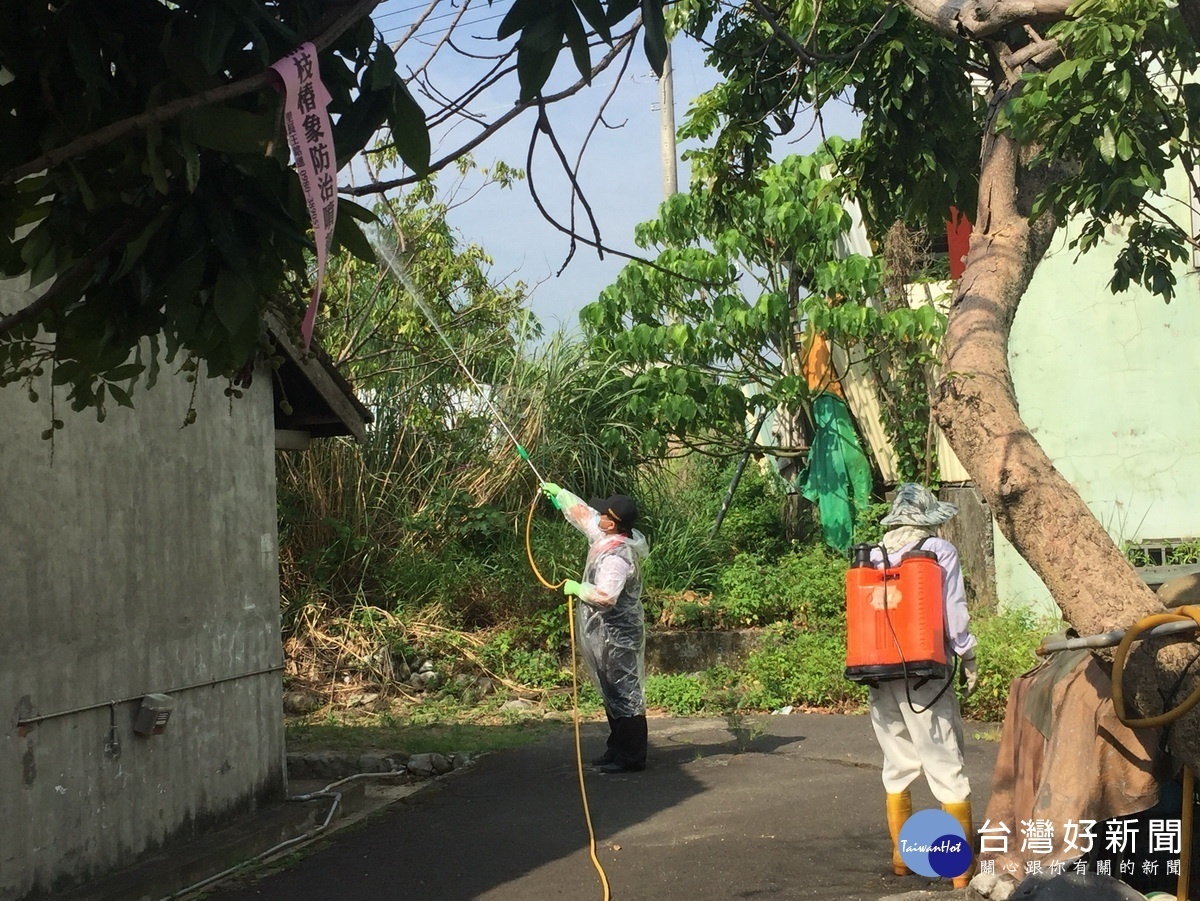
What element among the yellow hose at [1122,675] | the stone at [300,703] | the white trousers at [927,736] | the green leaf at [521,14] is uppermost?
the green leaf at [521,14]

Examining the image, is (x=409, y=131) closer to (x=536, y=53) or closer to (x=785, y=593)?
(x=536, y=53)

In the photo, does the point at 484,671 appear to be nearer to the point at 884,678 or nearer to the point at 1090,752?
the point at 884,678

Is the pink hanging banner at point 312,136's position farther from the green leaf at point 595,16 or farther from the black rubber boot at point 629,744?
the black rubber boot at point 629,744

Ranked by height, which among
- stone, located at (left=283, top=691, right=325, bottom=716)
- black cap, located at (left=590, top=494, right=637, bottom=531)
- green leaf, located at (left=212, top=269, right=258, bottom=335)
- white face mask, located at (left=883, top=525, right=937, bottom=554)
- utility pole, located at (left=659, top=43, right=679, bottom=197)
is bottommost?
stone, located at (left=283, top=691, right=325, bottom=716)

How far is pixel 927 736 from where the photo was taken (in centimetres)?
630

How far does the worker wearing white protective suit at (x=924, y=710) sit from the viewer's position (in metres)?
6.29

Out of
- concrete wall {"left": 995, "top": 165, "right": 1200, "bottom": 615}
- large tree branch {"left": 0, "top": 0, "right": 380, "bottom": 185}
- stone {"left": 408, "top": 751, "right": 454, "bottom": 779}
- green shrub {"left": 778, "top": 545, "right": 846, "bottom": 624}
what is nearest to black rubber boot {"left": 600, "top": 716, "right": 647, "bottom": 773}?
stone {"left": 408, "top": 751, "right": 454, "bottom": 779}

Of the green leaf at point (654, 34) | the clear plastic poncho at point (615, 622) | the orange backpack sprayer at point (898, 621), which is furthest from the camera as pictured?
the clear plastic poncho at point (615, 622)

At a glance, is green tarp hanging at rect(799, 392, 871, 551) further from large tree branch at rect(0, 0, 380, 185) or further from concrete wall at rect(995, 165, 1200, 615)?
large tree branch at rect(0, 0, 380, 185)

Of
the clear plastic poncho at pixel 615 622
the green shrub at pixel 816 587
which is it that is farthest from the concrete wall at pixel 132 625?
the green shrub at pixel 816 587

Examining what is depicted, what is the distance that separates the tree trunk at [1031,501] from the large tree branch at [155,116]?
2655 millimetres

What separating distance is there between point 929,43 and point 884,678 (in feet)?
10.5

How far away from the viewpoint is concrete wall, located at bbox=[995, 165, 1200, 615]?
11.9 metres

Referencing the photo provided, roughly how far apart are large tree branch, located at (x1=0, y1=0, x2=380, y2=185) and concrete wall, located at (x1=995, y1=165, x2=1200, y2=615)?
10.4 meters
